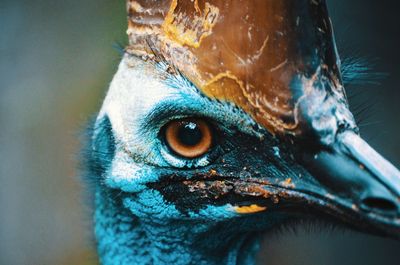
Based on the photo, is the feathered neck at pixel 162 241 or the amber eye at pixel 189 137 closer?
the amber eye at pixel 189 137

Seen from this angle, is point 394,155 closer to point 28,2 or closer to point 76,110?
point 76,110

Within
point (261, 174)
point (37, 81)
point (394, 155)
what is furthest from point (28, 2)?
point (261, 174)

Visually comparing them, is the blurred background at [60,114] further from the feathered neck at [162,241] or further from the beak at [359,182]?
the beak at [359,182]

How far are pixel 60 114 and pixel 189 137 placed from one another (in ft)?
8.44

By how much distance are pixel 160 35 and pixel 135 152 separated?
0.81 ft

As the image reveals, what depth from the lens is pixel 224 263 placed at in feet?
Answer: 5.04

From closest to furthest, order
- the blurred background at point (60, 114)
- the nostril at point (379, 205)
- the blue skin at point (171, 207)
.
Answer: the nostril at point (379, 205), the blue skin at point (171, 207), the blurred background at point (60, 114)

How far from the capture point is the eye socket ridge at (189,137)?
1.26 m

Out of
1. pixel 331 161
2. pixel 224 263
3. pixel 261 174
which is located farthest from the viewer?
pixel 224 263

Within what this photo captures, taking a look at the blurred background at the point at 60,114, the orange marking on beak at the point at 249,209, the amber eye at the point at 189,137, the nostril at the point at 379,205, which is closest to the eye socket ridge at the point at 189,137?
the amber eye at the point at 189,137

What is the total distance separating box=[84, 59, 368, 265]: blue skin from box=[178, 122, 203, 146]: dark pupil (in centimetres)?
2

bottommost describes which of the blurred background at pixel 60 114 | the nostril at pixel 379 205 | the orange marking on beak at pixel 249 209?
the nostril at pixel 379 205

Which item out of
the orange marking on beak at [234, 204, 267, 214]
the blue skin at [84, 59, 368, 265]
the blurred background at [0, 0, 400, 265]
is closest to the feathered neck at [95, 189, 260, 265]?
the blue skin at [84, 59, 368, 265]

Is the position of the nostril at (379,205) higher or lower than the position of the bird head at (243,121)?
lower
